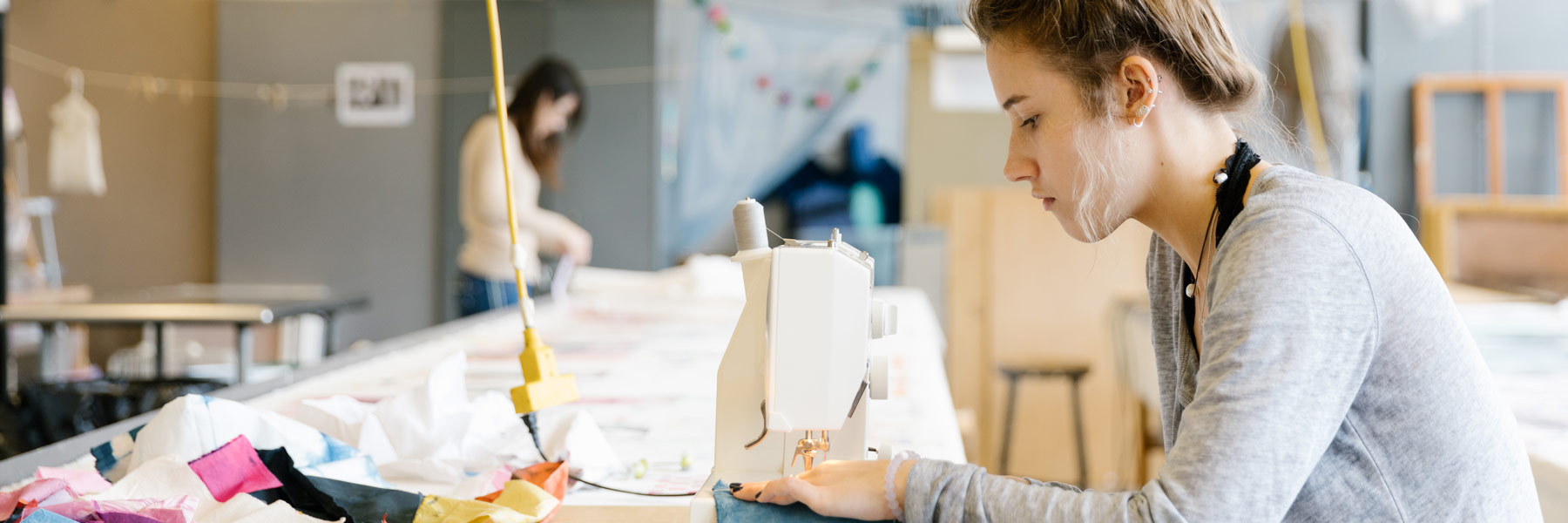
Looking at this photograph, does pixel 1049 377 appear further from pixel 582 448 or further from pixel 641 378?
pixel 582 448

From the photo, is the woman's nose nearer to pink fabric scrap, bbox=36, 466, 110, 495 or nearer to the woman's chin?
the woman's chin

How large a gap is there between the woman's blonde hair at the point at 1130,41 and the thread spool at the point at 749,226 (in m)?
0.25

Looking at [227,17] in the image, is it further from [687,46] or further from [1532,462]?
[1532,462]

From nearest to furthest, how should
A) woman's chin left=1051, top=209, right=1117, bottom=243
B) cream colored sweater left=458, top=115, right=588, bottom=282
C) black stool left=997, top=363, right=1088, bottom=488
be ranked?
woman's chin left=1051, top=209, right=1117, bottom=243, cream colored sweater left=458, top=115, right=588, bottom=282, black stool left=997, top=363, right=1088, bottom=488

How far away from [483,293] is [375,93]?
9.48 feet

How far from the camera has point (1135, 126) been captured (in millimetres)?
804

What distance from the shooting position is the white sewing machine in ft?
2.72

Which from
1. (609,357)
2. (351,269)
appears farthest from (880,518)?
(351,269)

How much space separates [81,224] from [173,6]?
51.5 inches

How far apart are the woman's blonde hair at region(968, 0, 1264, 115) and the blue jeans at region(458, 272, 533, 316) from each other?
2.58 meters

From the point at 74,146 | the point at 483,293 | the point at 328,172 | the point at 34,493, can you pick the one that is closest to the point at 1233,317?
the point at 34,493

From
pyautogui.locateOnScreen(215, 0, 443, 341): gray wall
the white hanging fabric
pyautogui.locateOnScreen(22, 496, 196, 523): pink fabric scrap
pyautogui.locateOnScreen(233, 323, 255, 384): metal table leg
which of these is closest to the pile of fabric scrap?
pyautogui.locateOnScreen(22, 496, 196, 523): pink fabric scrap

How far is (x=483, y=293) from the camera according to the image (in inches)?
125

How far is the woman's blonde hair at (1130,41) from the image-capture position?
0.77 meters
